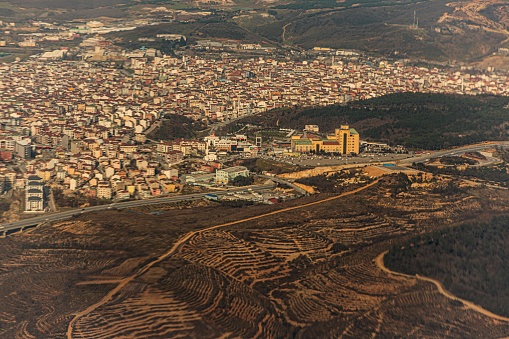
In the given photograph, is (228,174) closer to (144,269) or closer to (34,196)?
(34,196)

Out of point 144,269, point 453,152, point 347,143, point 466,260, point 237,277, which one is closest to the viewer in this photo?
point 237,277

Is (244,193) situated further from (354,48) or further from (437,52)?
(354,48)

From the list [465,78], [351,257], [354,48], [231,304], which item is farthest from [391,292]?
[354,48]

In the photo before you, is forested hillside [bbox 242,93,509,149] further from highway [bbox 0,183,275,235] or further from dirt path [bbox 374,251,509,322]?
dirt path [bbox 374,251,509,322]

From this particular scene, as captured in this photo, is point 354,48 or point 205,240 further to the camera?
point 354,48

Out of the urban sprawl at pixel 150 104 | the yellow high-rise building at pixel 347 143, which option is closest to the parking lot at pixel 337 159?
the yellow high-rise building at pixel 347 143

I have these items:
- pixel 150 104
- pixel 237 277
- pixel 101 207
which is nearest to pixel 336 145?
pixel 101 207

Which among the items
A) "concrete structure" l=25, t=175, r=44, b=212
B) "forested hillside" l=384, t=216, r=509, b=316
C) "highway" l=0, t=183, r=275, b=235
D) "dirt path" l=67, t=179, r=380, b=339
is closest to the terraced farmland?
"dirt path" l=67, t=179, r=380, b=339
